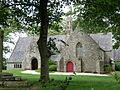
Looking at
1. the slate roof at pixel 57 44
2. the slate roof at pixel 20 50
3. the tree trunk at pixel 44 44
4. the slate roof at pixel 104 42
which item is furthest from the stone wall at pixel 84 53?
the tree trunk at pixel 44 44

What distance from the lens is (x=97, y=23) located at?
2017cm

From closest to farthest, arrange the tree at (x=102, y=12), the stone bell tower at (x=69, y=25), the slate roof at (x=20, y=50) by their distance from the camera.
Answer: the tree at (x=102, y=12), the slate roof at (x=20, y=50), the stone bell tower at (x=69, y=25)

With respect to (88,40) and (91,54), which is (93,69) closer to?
(91,54)

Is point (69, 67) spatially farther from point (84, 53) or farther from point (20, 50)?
point (20, 50)

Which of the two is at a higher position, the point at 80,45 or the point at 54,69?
the point at 80,45

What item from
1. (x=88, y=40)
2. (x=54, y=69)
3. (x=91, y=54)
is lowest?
(x=54, y=69)

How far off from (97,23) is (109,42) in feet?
82.0

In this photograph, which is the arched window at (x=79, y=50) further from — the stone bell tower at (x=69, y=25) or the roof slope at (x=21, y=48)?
the stone bell tower at (x=69, y=25)

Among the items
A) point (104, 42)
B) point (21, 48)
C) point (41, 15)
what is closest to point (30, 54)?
point (21, 48)

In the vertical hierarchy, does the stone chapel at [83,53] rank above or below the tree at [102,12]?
below

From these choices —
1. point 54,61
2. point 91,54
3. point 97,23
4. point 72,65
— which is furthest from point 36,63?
point 97,23

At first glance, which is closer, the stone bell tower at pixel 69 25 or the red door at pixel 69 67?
the red door at pixel 69 67

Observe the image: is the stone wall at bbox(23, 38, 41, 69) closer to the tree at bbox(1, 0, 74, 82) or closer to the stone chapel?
the stone chapel

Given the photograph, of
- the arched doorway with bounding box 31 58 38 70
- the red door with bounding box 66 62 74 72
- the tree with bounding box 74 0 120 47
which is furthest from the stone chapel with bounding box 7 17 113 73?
the tree with bounding box 74 0 120 47
